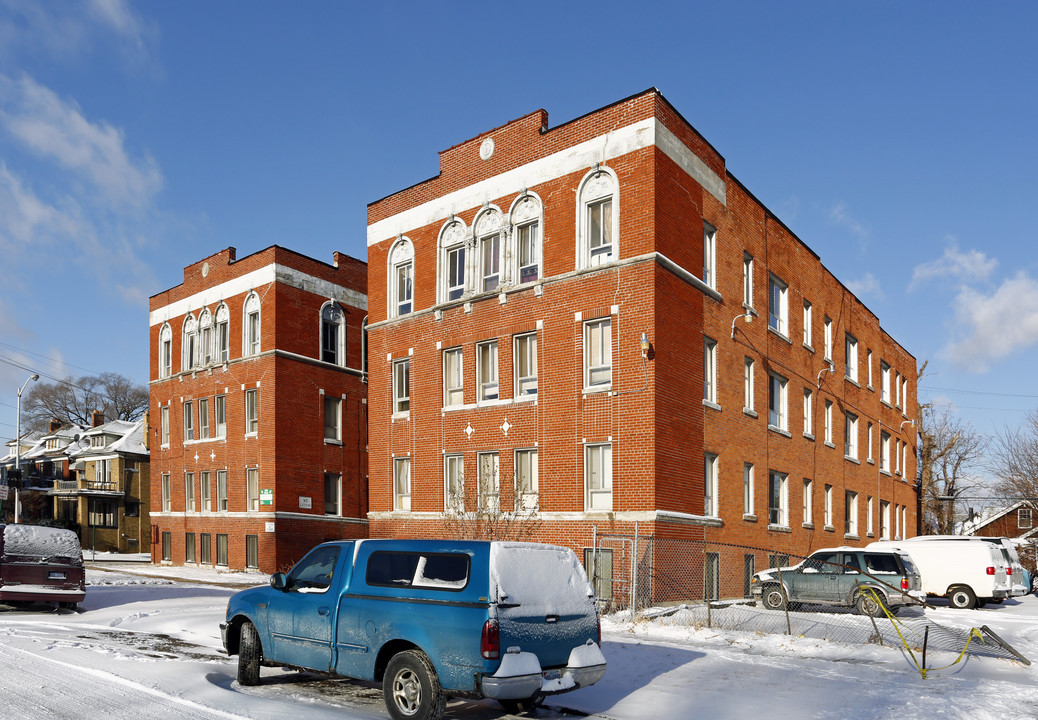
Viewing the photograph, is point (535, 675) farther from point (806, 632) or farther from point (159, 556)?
point (159, 556)

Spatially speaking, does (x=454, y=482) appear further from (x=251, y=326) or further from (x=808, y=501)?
(x=251, y=326)

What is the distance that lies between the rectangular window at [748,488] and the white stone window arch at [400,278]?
12.5 m

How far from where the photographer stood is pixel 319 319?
1574 inches

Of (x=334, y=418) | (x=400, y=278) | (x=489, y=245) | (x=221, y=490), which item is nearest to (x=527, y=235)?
(x=489, y=245)

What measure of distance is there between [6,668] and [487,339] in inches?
695

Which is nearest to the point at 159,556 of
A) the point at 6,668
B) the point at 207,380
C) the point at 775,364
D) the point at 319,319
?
the point at 207,380

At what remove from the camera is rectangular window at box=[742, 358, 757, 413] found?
28.8 metres

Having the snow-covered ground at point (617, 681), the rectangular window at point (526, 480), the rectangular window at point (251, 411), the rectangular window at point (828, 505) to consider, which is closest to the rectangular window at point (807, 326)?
the rectangular window at point (828, 505)

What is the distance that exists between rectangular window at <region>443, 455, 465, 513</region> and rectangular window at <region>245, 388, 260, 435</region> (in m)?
13.2

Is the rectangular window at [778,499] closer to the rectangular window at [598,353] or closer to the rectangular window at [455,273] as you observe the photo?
the rectangular window at [598,353]

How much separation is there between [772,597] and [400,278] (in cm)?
1642

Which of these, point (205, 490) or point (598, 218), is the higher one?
point (598, 218)

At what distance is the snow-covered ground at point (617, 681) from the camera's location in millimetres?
10039

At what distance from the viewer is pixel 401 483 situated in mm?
30250
